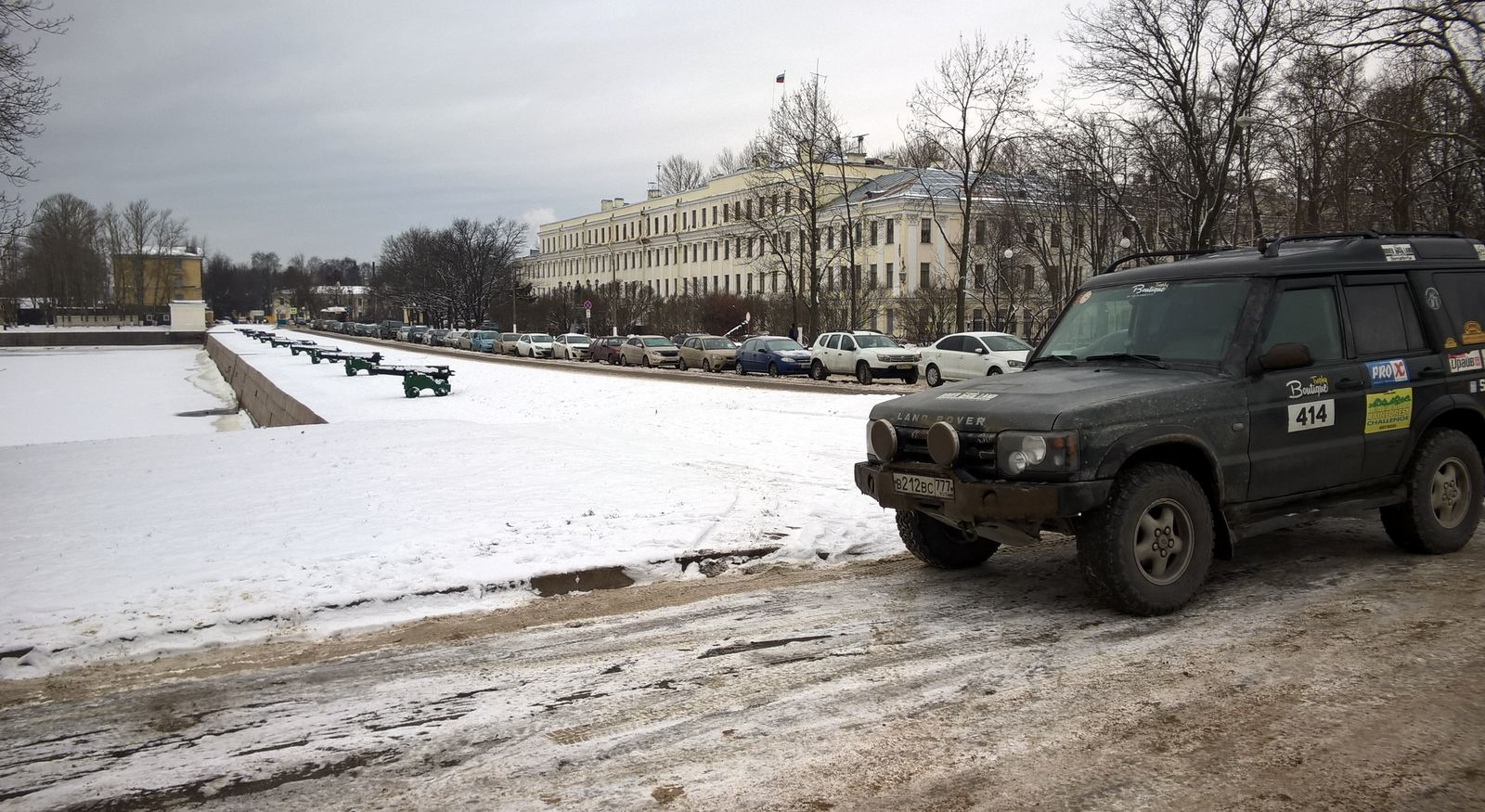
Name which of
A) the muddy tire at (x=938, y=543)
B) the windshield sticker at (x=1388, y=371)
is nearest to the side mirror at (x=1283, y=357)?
the windshield sticker at (x=1388, y=371)

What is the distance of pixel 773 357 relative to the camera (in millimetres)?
40312

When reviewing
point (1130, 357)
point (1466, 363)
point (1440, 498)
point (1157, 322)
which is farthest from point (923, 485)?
point (1466, 363)

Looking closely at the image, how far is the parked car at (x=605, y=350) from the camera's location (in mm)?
54888

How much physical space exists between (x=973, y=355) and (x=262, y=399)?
23.0m

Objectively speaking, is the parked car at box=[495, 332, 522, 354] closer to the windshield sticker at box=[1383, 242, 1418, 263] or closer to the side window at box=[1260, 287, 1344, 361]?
the windshield sticker at box=[1383, 242, 1418, 263]

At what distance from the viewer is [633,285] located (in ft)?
292

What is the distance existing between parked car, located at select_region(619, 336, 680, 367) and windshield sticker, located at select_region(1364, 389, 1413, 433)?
4207cm

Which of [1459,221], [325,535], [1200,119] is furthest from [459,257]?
[325,535]

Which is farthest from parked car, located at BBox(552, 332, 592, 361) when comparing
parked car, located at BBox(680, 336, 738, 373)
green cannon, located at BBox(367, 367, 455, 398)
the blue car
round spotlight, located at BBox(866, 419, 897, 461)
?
round spotlight, located at BBox(866, 419, 897, 461)

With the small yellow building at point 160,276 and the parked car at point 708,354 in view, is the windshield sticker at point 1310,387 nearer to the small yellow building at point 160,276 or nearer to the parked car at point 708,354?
the parked car at point 708,354

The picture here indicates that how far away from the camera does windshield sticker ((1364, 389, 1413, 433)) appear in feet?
21.2

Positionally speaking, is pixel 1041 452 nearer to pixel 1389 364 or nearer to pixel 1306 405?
pixel 1306 405

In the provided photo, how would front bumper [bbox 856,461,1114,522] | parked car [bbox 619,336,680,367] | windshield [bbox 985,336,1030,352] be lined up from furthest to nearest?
parked car [bbox 619,336,680,367]
windshield [bbox 985,336,1030,352]
front bumper [bbox 856,461,1114,522]

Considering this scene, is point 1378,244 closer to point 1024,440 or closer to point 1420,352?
point 1420,352
